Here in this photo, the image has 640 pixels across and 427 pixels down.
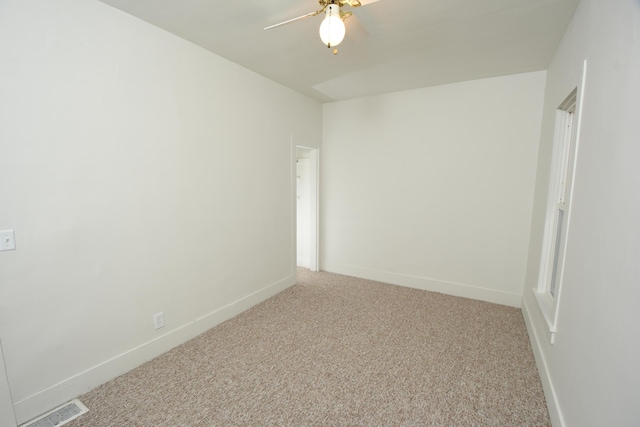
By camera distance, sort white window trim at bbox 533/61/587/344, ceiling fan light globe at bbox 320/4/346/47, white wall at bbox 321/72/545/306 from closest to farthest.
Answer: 1. ceiling fan light globe at bbox 320/4/346/47
2. white window trim at bbox 533/61/587/344
3. white wall at bbox 321/72/545/306

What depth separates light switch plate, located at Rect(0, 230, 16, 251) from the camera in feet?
4.87

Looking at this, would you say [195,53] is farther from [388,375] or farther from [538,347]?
[538,347]

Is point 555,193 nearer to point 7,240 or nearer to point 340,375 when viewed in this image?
point 340,375

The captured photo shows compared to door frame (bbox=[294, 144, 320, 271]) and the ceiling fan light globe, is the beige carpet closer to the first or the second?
door frame (bbox=[294, 144, 320, 271])

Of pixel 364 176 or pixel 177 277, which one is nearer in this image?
pixel 177 277

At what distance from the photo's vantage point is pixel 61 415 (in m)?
1.65

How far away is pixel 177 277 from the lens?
92.7 inches

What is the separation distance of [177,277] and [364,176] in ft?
8.74

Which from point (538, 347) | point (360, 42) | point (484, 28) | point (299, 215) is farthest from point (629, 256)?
point (299, 215)

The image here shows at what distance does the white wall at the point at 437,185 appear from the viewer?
3012 millimetres

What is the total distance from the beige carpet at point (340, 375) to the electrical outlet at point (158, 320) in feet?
0.83

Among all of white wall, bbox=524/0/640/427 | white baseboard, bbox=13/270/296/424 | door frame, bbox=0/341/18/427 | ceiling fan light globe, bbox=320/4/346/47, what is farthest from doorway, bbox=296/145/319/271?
door frame, bbox=0/341/18/427

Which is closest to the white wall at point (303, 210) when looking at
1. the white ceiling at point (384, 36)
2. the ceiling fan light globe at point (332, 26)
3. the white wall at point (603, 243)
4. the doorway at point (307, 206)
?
the doorway at point (307, 206)

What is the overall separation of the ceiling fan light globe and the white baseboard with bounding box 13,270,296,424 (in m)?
2.50
